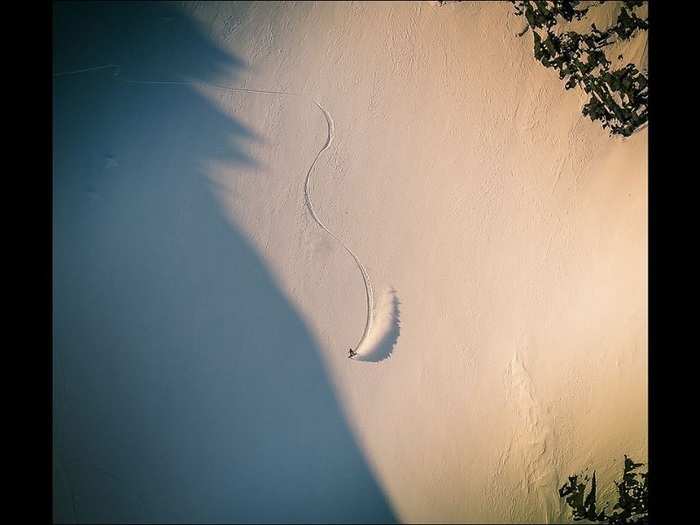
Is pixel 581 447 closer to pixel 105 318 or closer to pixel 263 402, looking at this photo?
pixel 263 402

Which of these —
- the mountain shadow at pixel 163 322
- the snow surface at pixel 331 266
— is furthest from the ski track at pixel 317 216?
the mountain shadow at pixel 163 322

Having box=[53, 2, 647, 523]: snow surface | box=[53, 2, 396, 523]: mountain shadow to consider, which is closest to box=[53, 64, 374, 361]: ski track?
box=[53, 2, 647, 523]: snow surface

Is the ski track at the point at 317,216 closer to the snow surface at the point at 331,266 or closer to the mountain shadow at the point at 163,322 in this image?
the snow surface at the point at 331,266

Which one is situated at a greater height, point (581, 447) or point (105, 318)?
point (105, 318)

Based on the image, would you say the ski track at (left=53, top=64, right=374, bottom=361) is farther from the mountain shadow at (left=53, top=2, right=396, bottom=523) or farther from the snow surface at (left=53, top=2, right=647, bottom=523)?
the mountain shadow at (left=53, top=2, right=396, bottom=523)

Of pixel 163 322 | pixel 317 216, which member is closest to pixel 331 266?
pixel 317 216

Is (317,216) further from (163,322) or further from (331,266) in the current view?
(163,322)
